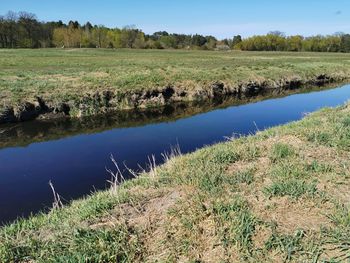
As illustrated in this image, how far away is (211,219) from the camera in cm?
575

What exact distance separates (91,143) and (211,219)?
11439 mm

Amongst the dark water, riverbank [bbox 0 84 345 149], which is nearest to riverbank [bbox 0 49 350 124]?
riverbank [bbox 0 84 345 149]

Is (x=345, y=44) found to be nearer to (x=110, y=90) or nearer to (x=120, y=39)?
(x=120, y=39)

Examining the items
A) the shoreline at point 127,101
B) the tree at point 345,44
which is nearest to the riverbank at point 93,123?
the shoreline at point 127,101

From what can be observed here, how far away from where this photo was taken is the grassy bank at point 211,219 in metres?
5.12

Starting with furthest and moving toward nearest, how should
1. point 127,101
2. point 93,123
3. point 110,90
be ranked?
1. point 110,90
2. point 127,101
3. point 93,123

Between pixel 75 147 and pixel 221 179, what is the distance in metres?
9.92

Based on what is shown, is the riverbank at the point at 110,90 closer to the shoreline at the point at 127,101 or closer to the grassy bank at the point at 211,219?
the shoreline at the point at 127,101

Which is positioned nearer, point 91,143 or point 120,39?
point 91,143

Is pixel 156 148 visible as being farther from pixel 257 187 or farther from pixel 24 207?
pixel 257 187

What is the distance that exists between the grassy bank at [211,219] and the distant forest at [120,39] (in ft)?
317

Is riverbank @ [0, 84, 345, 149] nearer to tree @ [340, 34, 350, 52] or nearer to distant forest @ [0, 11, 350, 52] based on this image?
distant forest @ [0, 11, 350, 52]

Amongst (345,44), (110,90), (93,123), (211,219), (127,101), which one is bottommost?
(93,123)

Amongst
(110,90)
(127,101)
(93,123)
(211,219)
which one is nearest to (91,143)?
(93,123)
